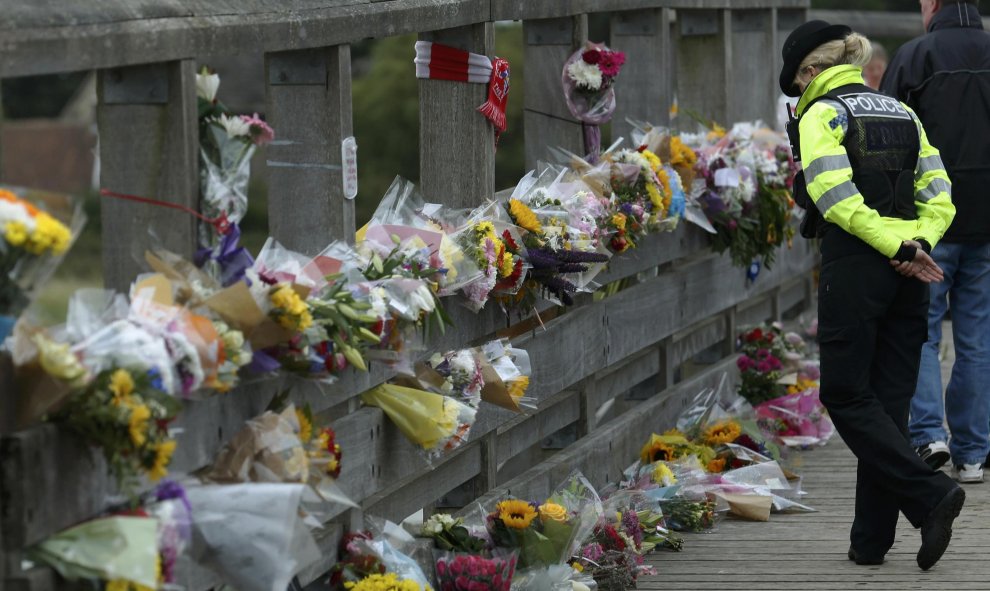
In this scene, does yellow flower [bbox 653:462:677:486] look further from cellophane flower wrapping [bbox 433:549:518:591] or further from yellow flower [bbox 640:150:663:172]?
cellophane flower wrapping [bbox 433:549:518:591]

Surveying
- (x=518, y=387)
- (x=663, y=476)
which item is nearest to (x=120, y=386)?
(x=518, y=387)

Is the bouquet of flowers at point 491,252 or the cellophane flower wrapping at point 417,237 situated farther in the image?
the bouquet of flowers at point 491,252

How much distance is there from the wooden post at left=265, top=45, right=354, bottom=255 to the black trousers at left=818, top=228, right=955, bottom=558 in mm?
1686

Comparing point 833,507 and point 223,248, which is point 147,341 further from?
point 833,507

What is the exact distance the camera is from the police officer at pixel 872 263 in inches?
208

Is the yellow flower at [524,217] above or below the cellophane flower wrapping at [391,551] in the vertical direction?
above

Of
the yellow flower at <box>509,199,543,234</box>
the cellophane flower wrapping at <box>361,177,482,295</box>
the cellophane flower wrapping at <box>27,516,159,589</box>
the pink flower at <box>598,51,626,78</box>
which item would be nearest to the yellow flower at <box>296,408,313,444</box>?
the cellophane flower wrapping at <box>27,516,159,589</box>

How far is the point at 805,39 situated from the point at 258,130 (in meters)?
2.24

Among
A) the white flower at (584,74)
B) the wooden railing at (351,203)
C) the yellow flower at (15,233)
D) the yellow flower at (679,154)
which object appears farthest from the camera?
the yellow flower at (679,154)

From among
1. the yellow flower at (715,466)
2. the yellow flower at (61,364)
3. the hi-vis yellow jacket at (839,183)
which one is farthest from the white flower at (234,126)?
the yellow flower at (715,466)

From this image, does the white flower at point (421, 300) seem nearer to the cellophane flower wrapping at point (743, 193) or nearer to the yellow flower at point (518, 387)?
the yellow flower at point (518, 387)

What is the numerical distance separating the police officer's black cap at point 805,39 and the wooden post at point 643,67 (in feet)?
6.69

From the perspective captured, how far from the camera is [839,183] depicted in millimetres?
5230

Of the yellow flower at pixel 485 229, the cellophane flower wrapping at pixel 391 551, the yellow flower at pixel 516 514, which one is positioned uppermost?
the yellow flower at pixel 485 229
